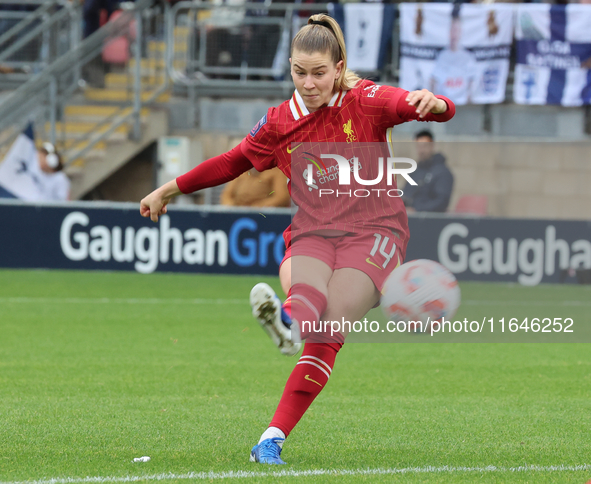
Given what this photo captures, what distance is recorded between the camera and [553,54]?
1538 cm

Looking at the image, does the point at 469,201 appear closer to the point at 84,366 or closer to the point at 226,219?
the point at 226,219

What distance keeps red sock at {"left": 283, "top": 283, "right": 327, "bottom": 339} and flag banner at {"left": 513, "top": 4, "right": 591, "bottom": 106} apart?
1245 cm

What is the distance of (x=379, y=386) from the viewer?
6297 mm

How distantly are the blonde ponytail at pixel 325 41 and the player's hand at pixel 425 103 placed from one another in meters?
0.37

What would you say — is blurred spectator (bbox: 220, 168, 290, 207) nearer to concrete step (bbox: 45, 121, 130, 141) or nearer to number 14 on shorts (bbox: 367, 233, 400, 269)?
concrete step (bbox: 45, 121, 130, 141)

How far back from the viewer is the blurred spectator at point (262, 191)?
13.4 metres

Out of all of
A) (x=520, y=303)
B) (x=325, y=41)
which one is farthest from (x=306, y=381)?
(x=520, y=303)

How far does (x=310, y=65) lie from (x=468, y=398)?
8.95ft

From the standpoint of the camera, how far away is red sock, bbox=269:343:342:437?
4152 millimetres

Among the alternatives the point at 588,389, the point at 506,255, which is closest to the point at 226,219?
the point at 506,255

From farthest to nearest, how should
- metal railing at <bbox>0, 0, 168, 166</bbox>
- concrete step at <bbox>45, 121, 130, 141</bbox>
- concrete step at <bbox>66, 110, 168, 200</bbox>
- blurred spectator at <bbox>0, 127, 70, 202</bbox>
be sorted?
concrete step at <bbox>66, 110, 168, 200</bbox> → concrete step at <bbox>45, 121, 130, 141</bbox> → metal railing at <bbox>0, 0, 168, 166</bbox> → blurred spectator at <bbox>0, 127, 70, 202</bbox>

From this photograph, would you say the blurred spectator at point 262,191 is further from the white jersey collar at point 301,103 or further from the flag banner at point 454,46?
the white jersey collar at point 301,103

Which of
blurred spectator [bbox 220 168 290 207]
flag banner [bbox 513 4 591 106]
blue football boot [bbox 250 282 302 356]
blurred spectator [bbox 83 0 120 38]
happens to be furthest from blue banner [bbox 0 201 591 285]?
blue football boot [bbox 250 282 302 356]

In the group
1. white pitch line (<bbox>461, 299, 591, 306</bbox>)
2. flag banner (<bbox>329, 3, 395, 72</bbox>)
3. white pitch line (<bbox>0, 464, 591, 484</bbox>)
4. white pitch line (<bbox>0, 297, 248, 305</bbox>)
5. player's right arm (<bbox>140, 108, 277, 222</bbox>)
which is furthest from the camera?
flag banner (<bbox>329, 3, 395, 72</bbox>)
